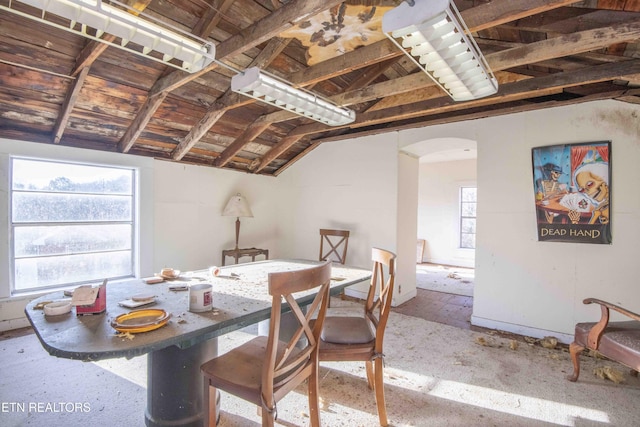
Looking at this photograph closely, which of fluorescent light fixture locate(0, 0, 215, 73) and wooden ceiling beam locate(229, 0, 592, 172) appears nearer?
fluorescent light fixture locate(0, 0, 215, 73)

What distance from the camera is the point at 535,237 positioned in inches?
131

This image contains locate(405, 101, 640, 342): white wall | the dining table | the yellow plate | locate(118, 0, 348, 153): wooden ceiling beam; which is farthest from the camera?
locate(405, 101, 640, 342): white wall

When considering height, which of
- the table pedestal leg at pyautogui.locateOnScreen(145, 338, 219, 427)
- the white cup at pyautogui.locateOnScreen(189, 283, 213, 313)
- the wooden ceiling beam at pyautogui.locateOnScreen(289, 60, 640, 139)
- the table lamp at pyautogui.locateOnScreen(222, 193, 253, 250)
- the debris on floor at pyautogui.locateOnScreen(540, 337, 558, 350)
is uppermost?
the wooden ceiling beam at pyautogui.locateOnScreen(289, 60, 640, 139)

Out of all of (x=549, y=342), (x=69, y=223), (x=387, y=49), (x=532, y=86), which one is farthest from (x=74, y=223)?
(x=549, y=342)

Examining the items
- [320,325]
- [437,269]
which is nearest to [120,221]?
[320,325]

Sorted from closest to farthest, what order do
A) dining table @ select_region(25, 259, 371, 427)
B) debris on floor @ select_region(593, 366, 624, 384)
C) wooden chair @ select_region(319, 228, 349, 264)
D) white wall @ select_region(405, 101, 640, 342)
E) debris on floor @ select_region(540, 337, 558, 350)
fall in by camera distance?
dining table @ select_region(25, 259, 371, 427)
debris on floor @ select_region(593, 366, 624, 384)
white wall @ select_region(405, 101, 640, 342)
debris on floor @ select_region(540, 337, 558, 350)
wooden chair @ select_region(319, 228, 349, 264)

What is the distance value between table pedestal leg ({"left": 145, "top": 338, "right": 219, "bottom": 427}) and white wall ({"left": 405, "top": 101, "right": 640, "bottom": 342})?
10.3ft

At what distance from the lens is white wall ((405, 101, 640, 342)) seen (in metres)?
2.91

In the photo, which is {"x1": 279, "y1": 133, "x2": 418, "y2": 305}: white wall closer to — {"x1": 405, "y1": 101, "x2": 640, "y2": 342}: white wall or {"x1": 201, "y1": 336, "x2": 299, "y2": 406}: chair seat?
{"x1": 405, "y1": 101, "x2": 640, "y2": 342}: white wall

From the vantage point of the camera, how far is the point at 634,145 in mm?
2857

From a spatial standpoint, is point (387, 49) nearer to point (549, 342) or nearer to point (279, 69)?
point (279, 69)

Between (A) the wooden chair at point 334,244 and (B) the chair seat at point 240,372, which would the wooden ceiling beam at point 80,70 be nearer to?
(B) the chair seat at point 240,372

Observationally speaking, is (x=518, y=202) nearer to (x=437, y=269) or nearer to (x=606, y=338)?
(x=606, y=338)
